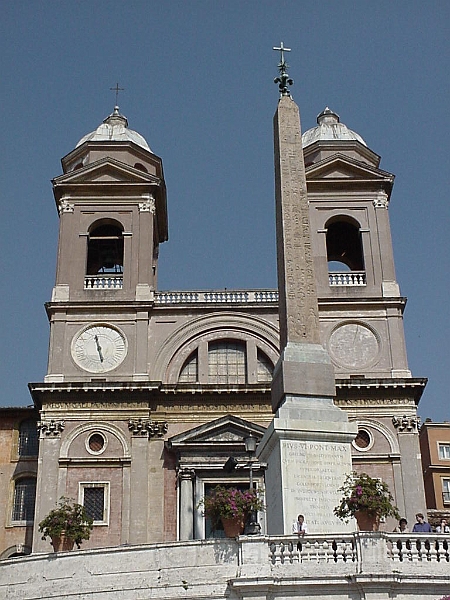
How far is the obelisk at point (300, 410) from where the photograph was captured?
2036 centimetres

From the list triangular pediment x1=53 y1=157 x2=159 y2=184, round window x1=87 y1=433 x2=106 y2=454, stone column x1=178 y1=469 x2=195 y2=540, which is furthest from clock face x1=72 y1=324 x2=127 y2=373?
triangular pediment x1=53 y1=157 x2=159 y2=184

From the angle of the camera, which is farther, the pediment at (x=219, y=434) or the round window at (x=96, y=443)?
the round window at (x=96, y=443)

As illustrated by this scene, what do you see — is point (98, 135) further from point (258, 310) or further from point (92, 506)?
point (92, 506)

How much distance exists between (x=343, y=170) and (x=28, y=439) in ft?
57.3

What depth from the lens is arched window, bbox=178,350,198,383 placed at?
36.3 metres

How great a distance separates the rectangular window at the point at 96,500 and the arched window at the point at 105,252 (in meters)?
10.0

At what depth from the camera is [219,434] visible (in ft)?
113

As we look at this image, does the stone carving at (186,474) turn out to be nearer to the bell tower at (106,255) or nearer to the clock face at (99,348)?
the bell tower at (106,255)

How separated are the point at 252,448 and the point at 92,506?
13658mm

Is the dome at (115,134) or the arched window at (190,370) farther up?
the dome at (115,134)

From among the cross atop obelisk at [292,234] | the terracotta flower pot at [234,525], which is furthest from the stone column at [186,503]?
the terracotta flower pot at [234,525]

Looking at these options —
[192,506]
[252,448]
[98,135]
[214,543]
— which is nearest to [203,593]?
[214,543]

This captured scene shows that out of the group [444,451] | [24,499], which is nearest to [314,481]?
[24,499]

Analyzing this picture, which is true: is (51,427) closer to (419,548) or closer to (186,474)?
(186,474)
